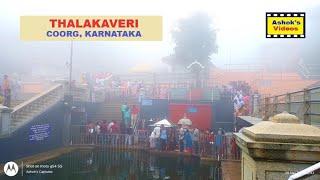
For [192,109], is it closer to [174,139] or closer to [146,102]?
[146,102]

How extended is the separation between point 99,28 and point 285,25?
223 inches

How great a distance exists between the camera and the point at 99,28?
37.6 feet

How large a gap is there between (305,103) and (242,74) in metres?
38.4

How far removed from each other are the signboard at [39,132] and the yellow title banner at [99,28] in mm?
7363

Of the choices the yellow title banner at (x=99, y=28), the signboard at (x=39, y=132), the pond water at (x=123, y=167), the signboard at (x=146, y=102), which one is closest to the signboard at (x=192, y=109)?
the signboard at (x=146, y=102)

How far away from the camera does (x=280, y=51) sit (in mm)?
53188

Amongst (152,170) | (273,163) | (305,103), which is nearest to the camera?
(273,163)

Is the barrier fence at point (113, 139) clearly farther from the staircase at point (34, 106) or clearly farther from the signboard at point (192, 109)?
the signboard at point (192, 109)

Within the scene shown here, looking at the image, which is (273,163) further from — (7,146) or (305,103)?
(7,146)

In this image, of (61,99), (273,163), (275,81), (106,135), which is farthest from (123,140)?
(275,81)

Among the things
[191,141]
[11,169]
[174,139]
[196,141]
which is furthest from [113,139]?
[11,169]

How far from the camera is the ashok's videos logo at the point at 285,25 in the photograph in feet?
24.4

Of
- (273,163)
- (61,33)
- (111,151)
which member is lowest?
(111,151)

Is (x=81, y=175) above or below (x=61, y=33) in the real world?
below
